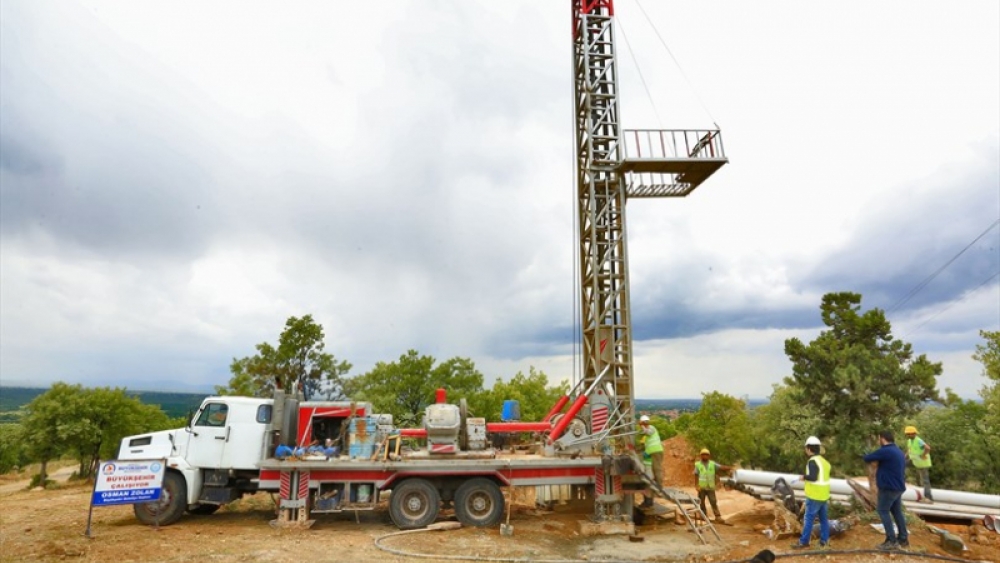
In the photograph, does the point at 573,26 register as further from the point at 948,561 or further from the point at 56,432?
the point at 56,432

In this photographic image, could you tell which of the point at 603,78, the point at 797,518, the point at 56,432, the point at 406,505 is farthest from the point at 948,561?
the point at 56,432

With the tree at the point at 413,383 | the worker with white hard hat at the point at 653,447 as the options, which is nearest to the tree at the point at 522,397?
the tree at the point at 413,383

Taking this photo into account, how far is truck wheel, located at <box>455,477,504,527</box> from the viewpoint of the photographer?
36.1 ft

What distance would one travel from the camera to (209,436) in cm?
1153

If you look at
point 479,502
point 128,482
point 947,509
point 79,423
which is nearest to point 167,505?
point 128,482

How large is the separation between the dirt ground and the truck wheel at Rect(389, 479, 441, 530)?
18.2 inches

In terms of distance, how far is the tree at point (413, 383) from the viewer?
93.9ft

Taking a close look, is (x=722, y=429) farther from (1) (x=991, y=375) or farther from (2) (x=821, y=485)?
(2) (x=821, y=485)

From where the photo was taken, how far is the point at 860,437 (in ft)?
80.1

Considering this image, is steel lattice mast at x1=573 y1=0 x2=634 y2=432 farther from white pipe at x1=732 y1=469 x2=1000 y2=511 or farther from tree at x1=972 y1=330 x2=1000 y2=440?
tree at x1=972 y1=330 x2=1000 y2=440

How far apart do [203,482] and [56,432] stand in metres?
20.6

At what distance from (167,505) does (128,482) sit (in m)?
1.15

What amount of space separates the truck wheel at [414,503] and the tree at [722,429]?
30849 millimetres

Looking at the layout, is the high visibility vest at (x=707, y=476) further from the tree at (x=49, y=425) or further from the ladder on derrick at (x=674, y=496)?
the tree at (x=49, y=425)
